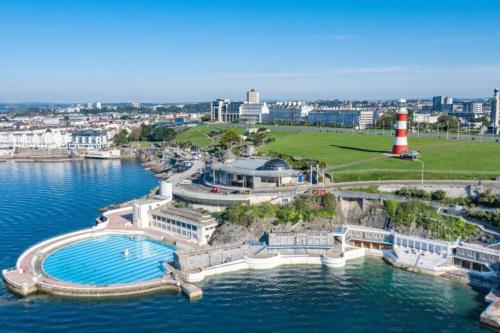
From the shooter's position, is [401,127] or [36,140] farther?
[36,140]

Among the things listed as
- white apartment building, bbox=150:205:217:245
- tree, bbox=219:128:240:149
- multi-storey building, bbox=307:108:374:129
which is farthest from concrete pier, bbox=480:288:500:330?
multi-storey building, bbox=307:108:374:129

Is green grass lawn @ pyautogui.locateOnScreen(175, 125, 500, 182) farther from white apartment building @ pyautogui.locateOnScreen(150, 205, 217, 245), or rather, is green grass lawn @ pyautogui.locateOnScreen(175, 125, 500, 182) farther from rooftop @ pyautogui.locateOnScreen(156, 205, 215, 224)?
white apartment building @ pyautogui.locateOnScreen(150, 205, 217, 245)

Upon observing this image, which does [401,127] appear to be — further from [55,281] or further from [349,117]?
[349,117]

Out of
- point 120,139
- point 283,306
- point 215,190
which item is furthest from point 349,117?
point 283,306

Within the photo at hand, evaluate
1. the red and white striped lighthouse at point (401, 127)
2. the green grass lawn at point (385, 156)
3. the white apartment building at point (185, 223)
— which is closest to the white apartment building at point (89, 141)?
the green grass lawn at point (385, 156)

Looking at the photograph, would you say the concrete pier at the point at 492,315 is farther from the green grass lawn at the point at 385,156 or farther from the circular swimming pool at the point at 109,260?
the green grass lawn at the point at 385,156

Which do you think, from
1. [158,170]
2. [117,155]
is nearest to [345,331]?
[158,170]

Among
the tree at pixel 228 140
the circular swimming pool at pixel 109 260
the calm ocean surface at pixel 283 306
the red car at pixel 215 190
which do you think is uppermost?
the tree at pixel 228 140
